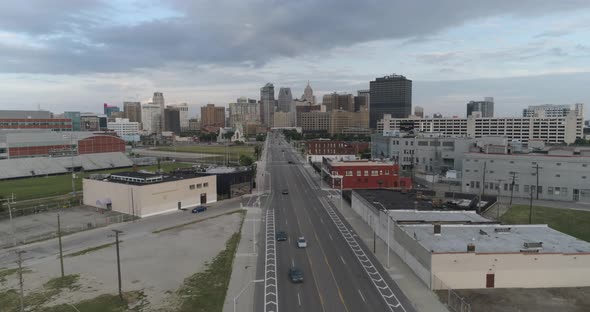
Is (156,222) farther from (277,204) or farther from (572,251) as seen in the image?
(572,251)

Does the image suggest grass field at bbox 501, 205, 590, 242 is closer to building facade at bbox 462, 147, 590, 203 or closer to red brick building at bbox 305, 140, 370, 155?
building facade at bbox 462, 147, 590, 203

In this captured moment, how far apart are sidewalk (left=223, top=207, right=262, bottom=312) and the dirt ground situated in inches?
665

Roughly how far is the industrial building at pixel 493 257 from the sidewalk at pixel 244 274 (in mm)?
16104

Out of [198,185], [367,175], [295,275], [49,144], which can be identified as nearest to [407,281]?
[295,275]

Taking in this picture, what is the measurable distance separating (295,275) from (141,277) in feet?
49.0

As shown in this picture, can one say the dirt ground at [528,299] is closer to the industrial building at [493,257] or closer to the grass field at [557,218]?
the industrial building at [493,257]

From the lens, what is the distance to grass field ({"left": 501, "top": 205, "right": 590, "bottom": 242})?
2053 inches

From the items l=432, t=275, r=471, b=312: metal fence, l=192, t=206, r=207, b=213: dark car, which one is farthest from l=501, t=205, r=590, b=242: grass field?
l=192, t=206, r=207, b=213: dark car

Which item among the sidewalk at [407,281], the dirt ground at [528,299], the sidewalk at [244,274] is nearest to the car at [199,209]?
the sidewalk at [244,274]

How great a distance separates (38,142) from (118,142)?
27.8 meters

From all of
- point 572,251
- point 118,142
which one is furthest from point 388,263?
point 118,142

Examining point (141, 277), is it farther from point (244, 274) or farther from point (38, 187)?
point (38, 187)

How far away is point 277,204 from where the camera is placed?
231 feet

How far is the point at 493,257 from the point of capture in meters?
33.2
